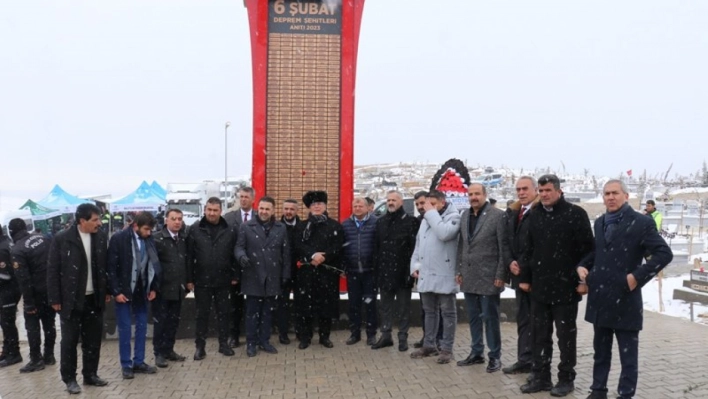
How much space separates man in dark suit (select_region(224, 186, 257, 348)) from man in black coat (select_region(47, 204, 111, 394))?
62.3 inches

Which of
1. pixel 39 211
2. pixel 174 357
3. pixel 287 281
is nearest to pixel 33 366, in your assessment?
pixel 174 357

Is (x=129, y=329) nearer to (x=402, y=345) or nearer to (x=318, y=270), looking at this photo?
(x=318, y=270)

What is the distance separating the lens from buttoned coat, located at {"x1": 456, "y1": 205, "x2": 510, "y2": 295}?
5.41 metres

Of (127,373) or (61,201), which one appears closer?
(127,373)

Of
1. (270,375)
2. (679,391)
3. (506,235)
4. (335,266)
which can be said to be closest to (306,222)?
(335,266)

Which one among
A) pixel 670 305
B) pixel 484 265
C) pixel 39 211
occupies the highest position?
pixel 484 265

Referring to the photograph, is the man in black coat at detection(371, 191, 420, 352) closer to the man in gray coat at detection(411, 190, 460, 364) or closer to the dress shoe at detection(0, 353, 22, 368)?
the man in gray coat at detection(411, 190, 460, 364)

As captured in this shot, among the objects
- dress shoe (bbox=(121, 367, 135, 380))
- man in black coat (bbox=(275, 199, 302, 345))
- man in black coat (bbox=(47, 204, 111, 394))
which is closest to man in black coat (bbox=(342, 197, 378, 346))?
man in black coat (bbox=(275, 199, 302, 345))

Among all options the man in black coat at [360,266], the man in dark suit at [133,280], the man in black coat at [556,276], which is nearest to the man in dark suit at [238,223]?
the man in dark suit at [133,280]

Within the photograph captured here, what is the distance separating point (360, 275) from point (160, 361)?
2.36 m

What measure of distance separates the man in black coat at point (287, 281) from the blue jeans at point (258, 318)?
0.24 metres

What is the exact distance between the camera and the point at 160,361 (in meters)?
5.94

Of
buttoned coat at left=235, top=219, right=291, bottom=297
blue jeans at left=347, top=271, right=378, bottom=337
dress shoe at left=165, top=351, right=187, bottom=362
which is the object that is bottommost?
dress shoe at left=165, top=351, right=187, bottom=362

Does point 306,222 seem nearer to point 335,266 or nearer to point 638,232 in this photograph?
point 335,266
